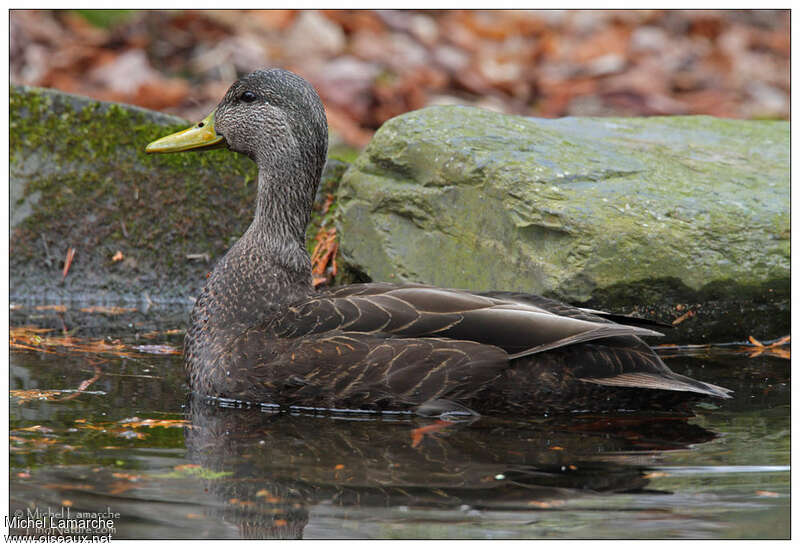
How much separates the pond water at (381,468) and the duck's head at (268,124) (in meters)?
1.16

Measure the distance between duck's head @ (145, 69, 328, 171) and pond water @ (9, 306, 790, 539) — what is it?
1.16 m

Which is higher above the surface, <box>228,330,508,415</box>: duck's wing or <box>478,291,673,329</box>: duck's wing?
<box>478,291,673,329</box>: duck's wing

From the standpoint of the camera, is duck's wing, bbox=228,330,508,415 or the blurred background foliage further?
the blurred background foliage

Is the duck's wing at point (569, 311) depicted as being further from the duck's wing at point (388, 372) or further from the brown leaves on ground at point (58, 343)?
the brown leaves on ground at point (58, 343)

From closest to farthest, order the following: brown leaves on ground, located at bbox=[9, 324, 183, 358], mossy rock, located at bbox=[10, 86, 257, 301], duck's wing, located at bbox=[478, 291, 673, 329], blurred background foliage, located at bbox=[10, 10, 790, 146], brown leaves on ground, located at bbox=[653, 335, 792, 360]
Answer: duck's wing, located at bbox=[478, 291, 673, 329], brown leaves on ground, located at bbox=[9, 324, 183, 358], brown leaves on ground, located at bbox=[653, 335, 792, 360], mossy rock, located at bbox=[10, 86, 257, 301], blurred background foliage, located at bbox=[10, 10, 790, 146]

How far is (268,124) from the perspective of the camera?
17.3ft

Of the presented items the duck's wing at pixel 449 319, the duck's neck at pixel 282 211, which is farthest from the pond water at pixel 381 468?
the duck's neck at pixel 282 211

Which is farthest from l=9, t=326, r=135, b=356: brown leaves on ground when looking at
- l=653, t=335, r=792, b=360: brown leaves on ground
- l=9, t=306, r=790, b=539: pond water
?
l=653, t=335, r=792, b=360: brown leaves on ground

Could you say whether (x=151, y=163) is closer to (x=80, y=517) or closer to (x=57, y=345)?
(x=57, y=345)

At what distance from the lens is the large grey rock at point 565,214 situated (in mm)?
5645

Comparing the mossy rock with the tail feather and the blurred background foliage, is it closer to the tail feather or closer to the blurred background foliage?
the blurred background foliage

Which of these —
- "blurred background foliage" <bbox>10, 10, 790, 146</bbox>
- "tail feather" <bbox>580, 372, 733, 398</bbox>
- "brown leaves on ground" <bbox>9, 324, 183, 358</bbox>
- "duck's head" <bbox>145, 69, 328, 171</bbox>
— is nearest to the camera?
"tail feather" <bbox>580, 372, 733, 398</bbox>

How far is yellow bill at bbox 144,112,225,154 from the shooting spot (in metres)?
5.30

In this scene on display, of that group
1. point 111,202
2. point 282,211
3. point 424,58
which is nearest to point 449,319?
point 282,211
